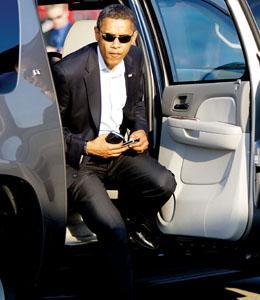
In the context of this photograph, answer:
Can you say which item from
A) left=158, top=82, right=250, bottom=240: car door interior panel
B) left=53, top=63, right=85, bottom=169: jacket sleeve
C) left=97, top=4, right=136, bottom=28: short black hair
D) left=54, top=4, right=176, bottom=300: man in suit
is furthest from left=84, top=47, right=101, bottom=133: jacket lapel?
left=158, top=82, right=250, bottom=240: car door interior panel

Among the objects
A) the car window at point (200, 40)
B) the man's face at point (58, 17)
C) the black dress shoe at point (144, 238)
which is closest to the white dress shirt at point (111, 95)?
the car window at point (200, 40)

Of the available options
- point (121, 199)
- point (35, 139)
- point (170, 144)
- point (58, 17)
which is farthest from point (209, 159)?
point (58, 17)

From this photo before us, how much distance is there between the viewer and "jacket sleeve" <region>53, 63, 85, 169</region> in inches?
178

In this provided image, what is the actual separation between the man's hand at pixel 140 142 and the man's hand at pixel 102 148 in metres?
0.12

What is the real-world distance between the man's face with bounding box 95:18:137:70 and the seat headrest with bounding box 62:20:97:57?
779mm

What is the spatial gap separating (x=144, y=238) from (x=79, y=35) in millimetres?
1252

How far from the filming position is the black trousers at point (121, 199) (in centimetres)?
441

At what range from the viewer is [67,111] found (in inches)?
182

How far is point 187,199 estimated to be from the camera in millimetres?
4746

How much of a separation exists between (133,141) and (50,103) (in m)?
0.71

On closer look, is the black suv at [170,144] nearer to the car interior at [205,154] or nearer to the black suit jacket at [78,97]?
the car interior at [205,154]

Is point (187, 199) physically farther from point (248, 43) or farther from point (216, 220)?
point (248, 43)

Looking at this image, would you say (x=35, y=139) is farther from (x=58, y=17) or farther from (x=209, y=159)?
(x=58, y=17)

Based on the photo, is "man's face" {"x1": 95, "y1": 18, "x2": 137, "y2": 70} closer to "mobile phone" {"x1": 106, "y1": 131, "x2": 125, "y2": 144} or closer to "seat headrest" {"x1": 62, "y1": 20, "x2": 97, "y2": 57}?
"mobile phone" {"x1": 106, "y1": 131, "x2": 125, "y2": 144}
